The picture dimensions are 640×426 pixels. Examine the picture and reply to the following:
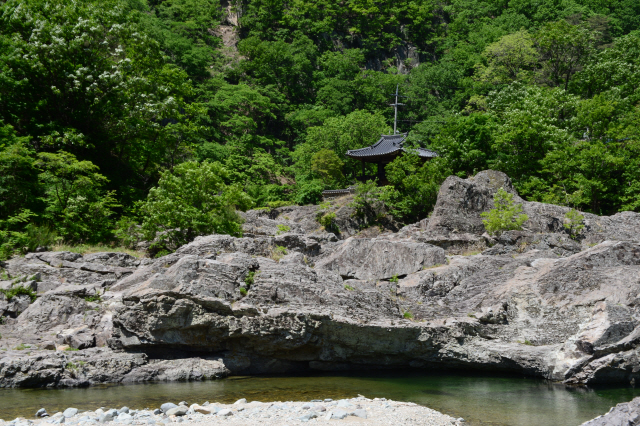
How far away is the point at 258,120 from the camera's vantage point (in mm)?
52906

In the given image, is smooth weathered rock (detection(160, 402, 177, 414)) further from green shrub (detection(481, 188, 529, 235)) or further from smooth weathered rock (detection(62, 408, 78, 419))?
green shrub (detection(481, 188, 529, 235))

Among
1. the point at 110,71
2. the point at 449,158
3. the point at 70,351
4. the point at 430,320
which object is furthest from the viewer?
the point at 449,158

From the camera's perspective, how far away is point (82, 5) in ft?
82.6

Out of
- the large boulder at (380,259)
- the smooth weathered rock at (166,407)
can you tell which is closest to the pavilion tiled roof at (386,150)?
the large boulder at (380,259)

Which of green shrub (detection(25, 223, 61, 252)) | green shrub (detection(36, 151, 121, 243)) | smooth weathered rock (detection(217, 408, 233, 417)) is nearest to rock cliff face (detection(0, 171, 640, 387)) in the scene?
green shrub (detection(25, 223, 61, 252))

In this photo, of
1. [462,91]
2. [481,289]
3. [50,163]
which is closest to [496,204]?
[481,289]

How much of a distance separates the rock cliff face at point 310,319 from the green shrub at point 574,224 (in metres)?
6.16

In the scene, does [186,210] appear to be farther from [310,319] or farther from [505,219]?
[505,219]

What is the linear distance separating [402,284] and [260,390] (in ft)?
19.7

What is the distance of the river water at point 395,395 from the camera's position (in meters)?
8.42

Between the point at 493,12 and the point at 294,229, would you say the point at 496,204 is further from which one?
the point at 493,12

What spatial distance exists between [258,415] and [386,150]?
94.5 feet

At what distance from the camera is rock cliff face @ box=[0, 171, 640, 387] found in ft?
35.2

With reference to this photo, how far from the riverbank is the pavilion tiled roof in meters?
26.3
